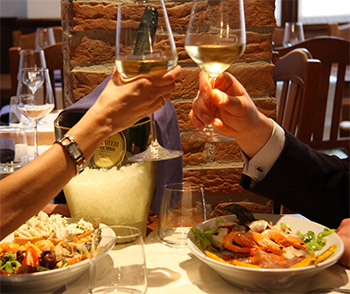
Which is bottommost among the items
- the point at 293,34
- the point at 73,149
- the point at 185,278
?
the point at 185,278

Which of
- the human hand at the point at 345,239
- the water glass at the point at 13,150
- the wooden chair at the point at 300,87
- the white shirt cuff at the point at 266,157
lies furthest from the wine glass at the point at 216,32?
the wooden chair at the point at 300,87

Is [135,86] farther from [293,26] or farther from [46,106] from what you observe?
[293,26]

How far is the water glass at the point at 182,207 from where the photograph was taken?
3.22 feet

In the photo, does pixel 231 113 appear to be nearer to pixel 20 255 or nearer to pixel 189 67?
pixel 189 67

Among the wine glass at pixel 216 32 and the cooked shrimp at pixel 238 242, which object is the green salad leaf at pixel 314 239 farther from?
the wine glass at pixel 216 32

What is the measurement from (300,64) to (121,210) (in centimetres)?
119

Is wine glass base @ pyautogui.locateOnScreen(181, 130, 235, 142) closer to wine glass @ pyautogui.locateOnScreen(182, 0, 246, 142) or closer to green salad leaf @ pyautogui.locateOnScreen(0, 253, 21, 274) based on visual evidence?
wine glass @ pyautogui.locateOnScreen(182, 0, 246, 142)

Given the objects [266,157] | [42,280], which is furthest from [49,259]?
[266,157]

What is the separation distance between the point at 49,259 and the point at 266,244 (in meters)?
0.37

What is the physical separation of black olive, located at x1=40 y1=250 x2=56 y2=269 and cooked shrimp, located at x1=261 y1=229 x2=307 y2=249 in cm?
37

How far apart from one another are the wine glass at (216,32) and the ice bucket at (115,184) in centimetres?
24

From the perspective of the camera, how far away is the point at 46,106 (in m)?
1.88

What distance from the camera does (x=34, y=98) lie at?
188cm

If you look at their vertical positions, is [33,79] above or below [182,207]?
above
